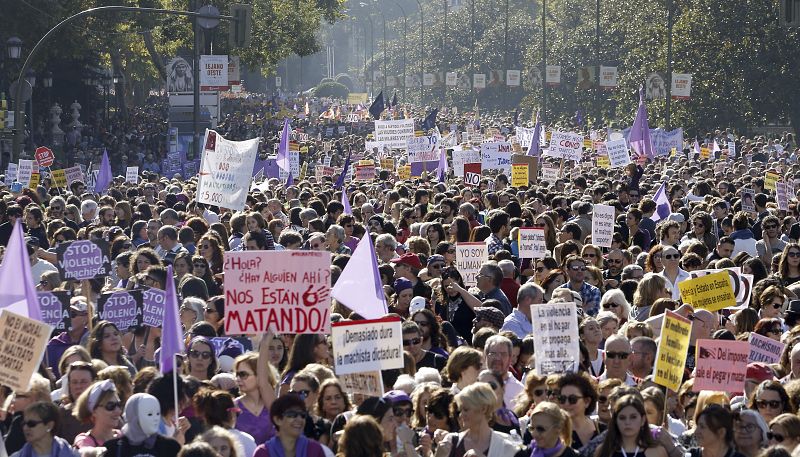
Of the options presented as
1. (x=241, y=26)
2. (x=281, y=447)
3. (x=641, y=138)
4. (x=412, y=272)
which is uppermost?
(x=241, y=26)

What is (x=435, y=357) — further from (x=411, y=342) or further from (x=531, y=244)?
(x=531, y=244)

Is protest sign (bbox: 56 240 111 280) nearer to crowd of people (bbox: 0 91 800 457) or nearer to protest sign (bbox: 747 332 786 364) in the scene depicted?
crowd of people (bbox: 0 91 800 457)

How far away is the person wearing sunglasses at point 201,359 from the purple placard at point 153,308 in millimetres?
1414

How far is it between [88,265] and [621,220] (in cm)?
686

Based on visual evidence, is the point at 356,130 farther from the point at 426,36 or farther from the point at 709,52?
the point at 426,36

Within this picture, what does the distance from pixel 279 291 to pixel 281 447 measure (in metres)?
1.57

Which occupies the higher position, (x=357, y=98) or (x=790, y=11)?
(x=357, y=98)

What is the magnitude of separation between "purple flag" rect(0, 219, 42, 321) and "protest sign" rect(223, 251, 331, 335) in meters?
Result: 1.09

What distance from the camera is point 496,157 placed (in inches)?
1107

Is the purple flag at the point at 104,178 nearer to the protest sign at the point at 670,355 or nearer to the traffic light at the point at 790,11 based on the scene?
the traffic light at the point at 790,11

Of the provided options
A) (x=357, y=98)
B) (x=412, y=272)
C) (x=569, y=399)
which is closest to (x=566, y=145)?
(x=412, y=272)

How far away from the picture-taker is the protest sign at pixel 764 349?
9742 mm

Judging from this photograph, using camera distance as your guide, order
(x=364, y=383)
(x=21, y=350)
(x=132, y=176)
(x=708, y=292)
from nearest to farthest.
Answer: (x=21, y=350) → (x=364, y=383) → (x=708, y=292) → (x=132, y=176)

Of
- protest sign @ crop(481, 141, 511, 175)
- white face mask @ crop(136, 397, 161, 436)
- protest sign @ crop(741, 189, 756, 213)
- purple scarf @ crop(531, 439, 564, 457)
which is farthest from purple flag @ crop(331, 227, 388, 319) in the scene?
protest sign @ crop(481, 141, 511, 175)
